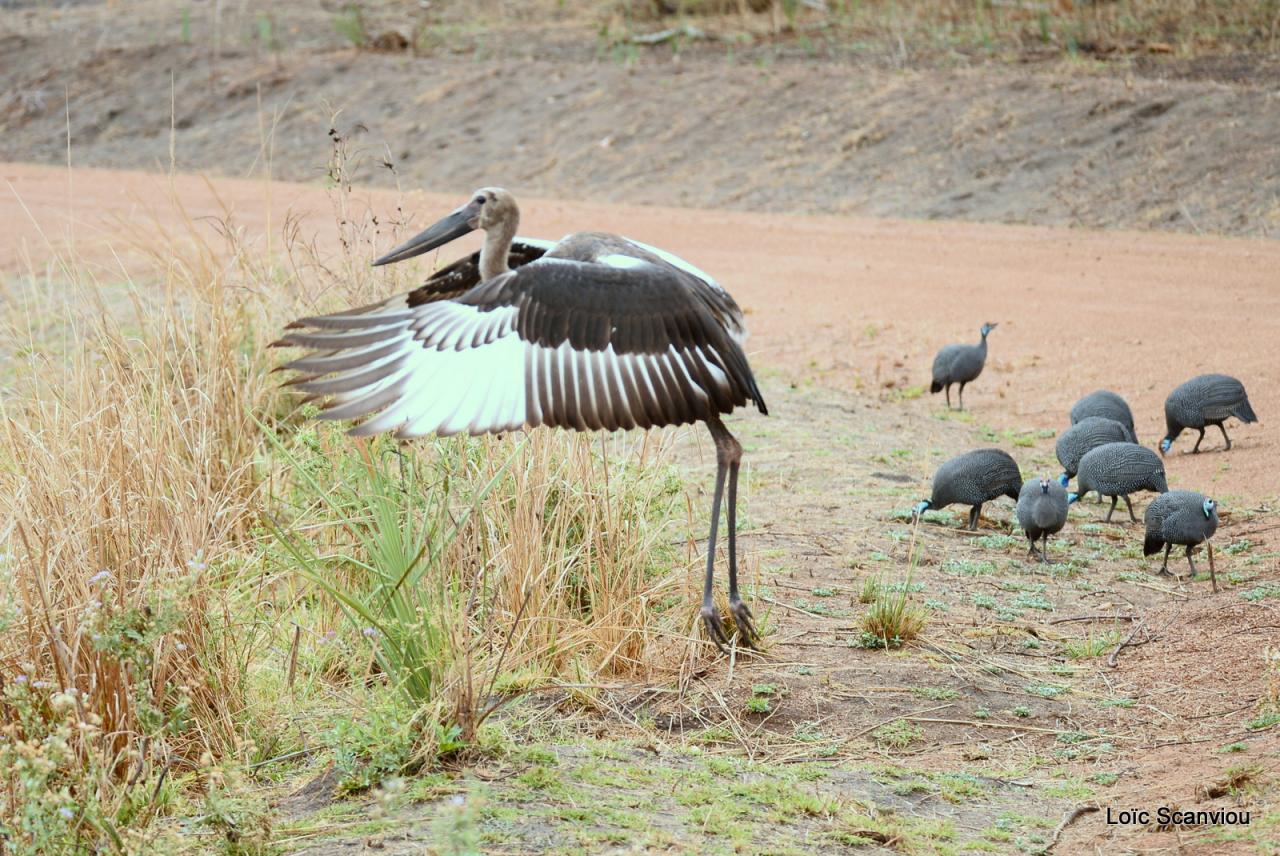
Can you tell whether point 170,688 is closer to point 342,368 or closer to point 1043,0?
point 342,368

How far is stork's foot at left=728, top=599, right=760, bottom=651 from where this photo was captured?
188 inches

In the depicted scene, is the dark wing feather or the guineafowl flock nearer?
the dark wing feather

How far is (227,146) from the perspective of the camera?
21.8 metres

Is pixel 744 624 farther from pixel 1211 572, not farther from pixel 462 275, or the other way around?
pixel 1211 572

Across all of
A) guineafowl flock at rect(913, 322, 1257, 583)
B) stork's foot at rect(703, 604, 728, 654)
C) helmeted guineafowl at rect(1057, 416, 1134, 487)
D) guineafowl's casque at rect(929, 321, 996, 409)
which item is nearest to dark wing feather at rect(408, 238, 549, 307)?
stork's foot at rect(703, 604, 728, 654)

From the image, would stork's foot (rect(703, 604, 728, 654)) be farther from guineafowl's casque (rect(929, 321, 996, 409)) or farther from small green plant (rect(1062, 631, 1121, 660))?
guineafowl's casque (rect(929, 321, 996, 409))

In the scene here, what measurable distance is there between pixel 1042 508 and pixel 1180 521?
21.5 inches

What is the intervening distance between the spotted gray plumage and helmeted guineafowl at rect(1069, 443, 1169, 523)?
2.27ft

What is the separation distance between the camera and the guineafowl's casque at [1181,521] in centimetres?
595

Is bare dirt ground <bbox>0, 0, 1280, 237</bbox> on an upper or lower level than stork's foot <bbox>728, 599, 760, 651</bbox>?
upper

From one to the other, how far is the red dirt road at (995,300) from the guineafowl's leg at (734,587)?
3447 mm

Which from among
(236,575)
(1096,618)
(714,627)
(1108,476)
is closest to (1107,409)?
(1108,476)

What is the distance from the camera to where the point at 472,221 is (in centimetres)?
496

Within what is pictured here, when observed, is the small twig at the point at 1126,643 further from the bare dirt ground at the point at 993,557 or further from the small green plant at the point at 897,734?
the small green plant at the point at 897,734
